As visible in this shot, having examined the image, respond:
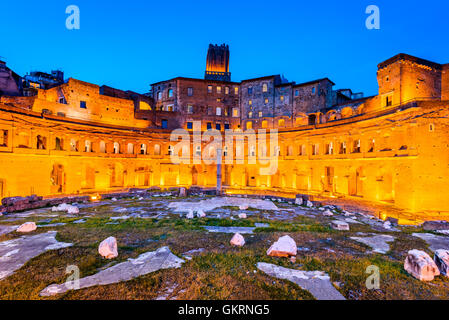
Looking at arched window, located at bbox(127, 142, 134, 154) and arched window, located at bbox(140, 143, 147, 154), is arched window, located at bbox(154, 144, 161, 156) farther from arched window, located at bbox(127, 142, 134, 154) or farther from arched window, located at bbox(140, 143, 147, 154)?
arched window, located at bbox(127, 142, 134, 154)

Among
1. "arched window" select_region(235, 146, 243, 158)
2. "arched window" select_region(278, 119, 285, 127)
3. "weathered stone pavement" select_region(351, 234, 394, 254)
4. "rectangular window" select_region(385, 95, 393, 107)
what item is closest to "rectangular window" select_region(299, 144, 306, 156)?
"arched window" select_region(278, 119, 285, 127)

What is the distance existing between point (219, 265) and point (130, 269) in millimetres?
2437

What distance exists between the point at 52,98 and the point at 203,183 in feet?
82.3

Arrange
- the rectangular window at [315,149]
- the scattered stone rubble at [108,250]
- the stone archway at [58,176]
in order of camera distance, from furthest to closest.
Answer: the rectangular window at [315,149], the stone archway at [58,176], the scattered stone rubble at [108,250]

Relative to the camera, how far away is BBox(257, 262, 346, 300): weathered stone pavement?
445 cm

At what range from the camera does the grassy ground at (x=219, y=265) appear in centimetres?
448

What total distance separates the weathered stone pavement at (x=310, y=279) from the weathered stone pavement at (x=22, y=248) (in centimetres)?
681

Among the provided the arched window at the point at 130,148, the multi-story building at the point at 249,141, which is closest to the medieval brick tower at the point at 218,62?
the multi-story building at the point at 249,141

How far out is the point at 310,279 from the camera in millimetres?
5098

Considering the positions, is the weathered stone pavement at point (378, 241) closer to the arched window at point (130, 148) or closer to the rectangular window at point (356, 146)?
the rectangular window at point (356, 146)

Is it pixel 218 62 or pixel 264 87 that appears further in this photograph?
pixel 218 62

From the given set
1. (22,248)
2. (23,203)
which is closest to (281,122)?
(23,203)

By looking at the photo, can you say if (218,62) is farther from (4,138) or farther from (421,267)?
(421,267)

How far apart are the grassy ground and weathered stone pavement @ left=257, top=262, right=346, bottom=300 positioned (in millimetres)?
191
